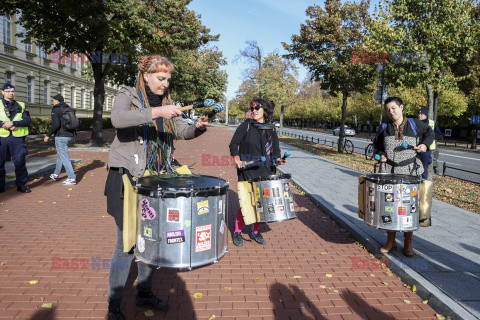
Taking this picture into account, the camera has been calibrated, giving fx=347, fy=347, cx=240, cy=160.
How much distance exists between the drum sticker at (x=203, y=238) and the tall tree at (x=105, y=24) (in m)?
13.6

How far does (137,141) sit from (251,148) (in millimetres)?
2178

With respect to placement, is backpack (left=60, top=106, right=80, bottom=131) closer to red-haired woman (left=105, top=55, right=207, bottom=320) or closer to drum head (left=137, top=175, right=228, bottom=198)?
red-haired woman (left=105, top=55, right=207, bottom=320)

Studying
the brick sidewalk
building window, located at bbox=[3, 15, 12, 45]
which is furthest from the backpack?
building window, located at bbox=[3, 15, 12, 45]

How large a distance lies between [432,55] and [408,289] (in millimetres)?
9971

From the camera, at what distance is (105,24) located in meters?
13.9

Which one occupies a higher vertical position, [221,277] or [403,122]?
[403,122]

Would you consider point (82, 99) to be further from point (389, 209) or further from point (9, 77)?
point (389, 209)

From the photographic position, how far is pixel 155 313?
10.2ft

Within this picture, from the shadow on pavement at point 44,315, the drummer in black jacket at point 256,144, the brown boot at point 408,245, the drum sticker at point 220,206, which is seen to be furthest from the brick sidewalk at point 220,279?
the drummer in black jacket at point 256,144

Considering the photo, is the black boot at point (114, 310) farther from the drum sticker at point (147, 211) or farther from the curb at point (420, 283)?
the curb at point (420, 283)

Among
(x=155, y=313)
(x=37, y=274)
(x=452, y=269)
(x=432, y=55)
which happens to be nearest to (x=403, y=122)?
(x=452, y=269)

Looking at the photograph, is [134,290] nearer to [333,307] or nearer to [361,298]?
[333,307]

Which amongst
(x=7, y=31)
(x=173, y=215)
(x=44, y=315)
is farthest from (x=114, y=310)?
(x=7, y=31)

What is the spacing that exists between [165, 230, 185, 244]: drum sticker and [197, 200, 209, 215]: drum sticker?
172mm
